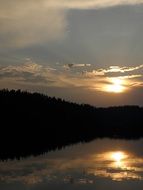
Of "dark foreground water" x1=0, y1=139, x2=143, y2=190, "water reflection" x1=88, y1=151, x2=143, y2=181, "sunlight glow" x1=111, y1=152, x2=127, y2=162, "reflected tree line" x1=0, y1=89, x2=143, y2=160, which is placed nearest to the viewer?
"dark foreground water" x1=0, y1=139, x2=143, y2=190

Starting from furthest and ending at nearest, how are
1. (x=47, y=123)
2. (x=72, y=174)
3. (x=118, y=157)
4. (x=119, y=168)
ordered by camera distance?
(x=47, y=123), (x=118, y=157), (x=119, y=168), (x=72, y=174)

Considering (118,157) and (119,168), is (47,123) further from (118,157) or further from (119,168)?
(119,168)

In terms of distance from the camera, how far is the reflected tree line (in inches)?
2447

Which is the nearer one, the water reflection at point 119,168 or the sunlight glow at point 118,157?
the water reflection at point 119,168

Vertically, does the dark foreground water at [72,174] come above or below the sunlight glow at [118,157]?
below

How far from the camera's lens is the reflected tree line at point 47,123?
62.1 m

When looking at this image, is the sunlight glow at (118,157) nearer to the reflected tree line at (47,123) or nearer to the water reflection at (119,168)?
the water reflection at (119,168)

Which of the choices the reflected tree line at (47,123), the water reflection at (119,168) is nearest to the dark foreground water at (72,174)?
the water reflection at (119,168)

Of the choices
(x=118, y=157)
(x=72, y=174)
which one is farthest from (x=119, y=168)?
(x=118, y=157)

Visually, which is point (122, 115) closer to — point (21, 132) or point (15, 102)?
point (15, 102)

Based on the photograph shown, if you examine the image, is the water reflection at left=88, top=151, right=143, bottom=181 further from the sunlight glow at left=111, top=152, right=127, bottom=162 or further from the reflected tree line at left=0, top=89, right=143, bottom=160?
the reflected tree line at left=0, top=89, right=143, bottom=160

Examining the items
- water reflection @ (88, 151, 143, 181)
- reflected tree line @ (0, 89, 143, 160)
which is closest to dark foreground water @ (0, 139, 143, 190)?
water reflection @ (88, 151, 143, 181)

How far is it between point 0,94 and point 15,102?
10.6 ft

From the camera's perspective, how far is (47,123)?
298ft
